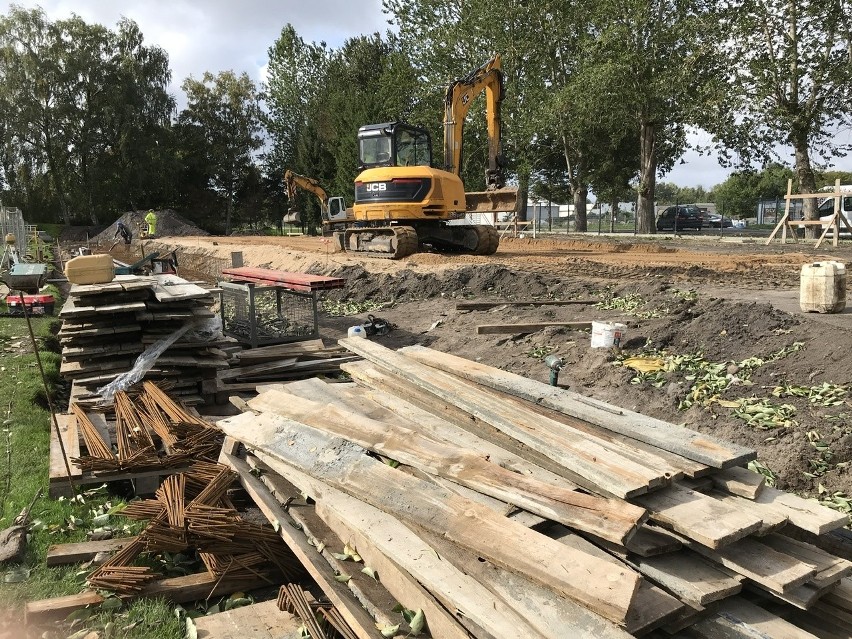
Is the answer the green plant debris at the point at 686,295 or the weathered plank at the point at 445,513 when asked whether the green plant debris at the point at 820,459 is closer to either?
the weathered plank at the point at 445,513

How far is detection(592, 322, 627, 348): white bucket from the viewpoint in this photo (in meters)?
7.93

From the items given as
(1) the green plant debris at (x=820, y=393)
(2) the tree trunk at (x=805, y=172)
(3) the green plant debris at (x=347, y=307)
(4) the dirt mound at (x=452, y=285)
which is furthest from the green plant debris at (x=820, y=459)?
(2) the tree trunk at (x=805, y=172)

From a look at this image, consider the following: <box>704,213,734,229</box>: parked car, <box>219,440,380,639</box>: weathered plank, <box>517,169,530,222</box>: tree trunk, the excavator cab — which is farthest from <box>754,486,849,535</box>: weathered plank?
<box>704,213,734,229</box>: parked car

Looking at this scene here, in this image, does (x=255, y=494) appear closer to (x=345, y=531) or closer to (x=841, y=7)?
(x=345, y=531)

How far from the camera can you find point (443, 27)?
1390 inches

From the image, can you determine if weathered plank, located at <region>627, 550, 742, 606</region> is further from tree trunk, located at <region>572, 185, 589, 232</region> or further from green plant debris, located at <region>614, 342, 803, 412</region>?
tree trunk, located at <region>572, 185, 589, 232</region>

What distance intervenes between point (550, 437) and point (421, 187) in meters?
13.7

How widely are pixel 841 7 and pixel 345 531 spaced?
2618 cm

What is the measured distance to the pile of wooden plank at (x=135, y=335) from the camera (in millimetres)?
6949

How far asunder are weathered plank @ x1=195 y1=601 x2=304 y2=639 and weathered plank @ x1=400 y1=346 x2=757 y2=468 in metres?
1.95

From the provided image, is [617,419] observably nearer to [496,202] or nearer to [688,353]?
[688,353]

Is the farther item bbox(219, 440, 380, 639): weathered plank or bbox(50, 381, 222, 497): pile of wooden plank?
bbox(50, 381, 222, 497): pile of wooden plank

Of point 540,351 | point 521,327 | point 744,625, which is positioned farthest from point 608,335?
point 744,625

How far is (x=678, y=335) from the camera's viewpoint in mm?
7918
